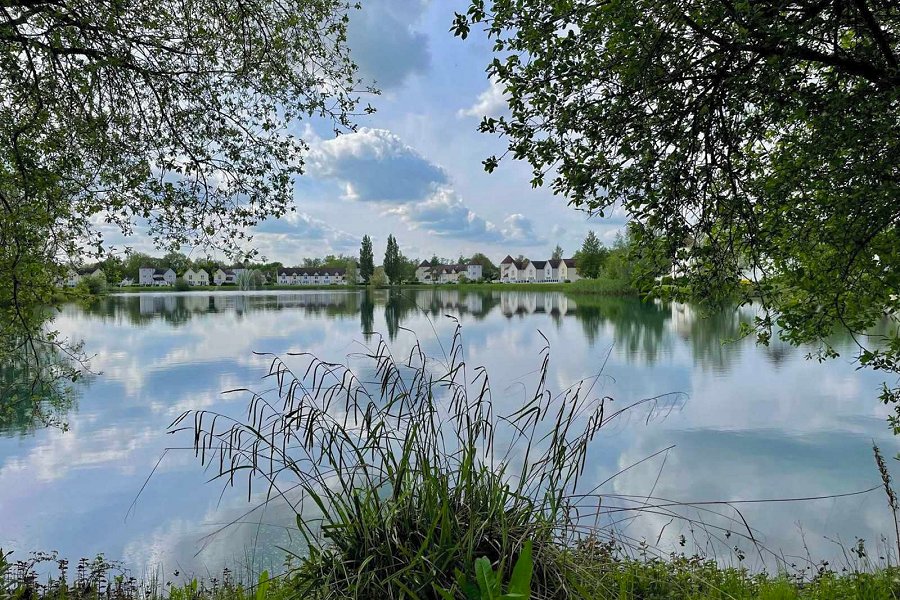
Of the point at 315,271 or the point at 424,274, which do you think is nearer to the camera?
the point at 315,271

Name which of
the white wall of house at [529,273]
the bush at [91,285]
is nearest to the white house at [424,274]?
the white wall of house at [529,273]

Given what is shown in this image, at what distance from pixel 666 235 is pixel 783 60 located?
1.31m

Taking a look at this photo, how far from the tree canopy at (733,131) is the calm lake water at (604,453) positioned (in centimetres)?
89

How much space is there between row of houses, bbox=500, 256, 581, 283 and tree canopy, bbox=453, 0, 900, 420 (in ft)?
292

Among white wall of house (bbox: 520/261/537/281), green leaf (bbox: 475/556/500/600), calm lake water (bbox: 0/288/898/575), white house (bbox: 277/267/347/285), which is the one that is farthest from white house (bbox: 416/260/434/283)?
green leaf (bbox: 475/556/500/600)

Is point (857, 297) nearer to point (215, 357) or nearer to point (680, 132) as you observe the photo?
point (680, 132)

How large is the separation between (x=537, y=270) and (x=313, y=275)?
1792 inches

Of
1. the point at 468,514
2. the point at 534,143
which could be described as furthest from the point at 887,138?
the point at 468,514

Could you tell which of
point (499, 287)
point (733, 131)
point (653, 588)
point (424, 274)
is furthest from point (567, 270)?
point (653, 588)

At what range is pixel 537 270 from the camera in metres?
101

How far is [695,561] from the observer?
3.77m

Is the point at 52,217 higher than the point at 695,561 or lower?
higher

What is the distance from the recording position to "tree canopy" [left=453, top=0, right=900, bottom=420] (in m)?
3.20

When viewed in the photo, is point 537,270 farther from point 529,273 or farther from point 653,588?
point 653,588
